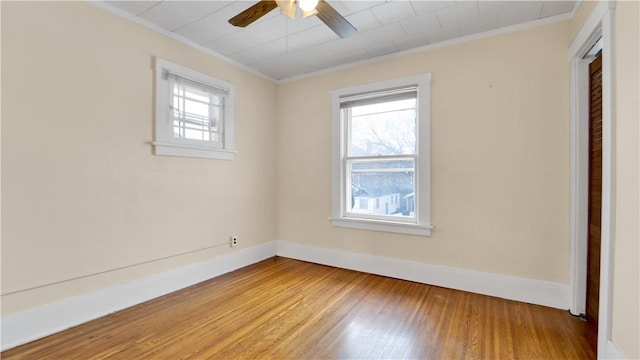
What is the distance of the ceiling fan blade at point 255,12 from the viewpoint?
5.75 ft

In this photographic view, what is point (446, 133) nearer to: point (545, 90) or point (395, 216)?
point (545, 90)

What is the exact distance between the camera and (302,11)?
5.76ft

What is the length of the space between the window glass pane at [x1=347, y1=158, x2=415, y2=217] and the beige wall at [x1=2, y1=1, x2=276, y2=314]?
1795 mm

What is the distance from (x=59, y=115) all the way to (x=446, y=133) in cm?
342

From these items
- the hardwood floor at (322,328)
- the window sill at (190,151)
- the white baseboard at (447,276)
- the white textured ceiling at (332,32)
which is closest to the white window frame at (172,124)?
the window sill at (190,151)

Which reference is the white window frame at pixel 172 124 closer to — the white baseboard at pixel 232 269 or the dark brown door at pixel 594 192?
the white baseboard at pixel 232 269

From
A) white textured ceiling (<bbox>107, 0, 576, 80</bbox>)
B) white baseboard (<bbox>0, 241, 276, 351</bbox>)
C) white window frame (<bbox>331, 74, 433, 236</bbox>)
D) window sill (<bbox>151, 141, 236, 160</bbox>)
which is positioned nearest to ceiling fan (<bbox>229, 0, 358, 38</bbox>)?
white textured ceiling (<bbox>107, 0, 576, 80</bbox>)

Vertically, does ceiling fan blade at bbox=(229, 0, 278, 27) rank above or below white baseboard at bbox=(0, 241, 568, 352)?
above

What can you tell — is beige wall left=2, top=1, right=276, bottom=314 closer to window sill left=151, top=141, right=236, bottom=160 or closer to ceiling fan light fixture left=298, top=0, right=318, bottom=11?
window sill left=151, top=141, right=236, bottom=160

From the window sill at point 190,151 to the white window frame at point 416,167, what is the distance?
1.37 metres

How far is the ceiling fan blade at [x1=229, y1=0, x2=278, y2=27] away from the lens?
1.75 m

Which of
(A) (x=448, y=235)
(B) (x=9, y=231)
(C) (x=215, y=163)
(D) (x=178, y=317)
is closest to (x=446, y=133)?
(A) (x=448, y=235)

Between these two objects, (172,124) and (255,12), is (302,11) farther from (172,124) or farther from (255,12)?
(172,124)

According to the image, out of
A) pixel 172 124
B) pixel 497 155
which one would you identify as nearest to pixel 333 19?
pixel 172 124
